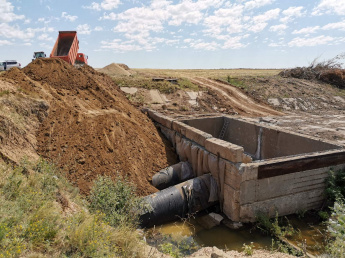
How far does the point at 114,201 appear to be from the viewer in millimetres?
5613

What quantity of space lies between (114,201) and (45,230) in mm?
2111

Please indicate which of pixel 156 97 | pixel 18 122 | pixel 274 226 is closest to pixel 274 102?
pixel 156 97

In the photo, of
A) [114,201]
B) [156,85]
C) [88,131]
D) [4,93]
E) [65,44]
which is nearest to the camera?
[114,201]

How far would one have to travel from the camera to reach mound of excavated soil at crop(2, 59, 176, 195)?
7.31 metres

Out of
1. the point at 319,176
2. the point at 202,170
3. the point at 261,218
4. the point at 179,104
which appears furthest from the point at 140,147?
the point at 179,104

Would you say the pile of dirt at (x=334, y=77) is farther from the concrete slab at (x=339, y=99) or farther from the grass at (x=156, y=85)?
the grass at (x=156, y=85)

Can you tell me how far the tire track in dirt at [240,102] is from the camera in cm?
1596

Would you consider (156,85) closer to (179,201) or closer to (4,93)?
(4,93)

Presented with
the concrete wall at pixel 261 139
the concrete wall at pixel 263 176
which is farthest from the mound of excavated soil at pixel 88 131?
the concrete wall at pixel 261 139

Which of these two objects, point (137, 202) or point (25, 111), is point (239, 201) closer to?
point (137, 202)

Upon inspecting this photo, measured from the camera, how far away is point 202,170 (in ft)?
24.9

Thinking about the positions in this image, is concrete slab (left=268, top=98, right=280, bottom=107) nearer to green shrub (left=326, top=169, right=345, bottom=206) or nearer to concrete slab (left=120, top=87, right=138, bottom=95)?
concrete slab (left=120, top=87, right=138, bottom=95)

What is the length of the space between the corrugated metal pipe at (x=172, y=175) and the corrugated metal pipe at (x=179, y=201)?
1.02 meters

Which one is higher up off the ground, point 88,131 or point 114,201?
point 88,131
